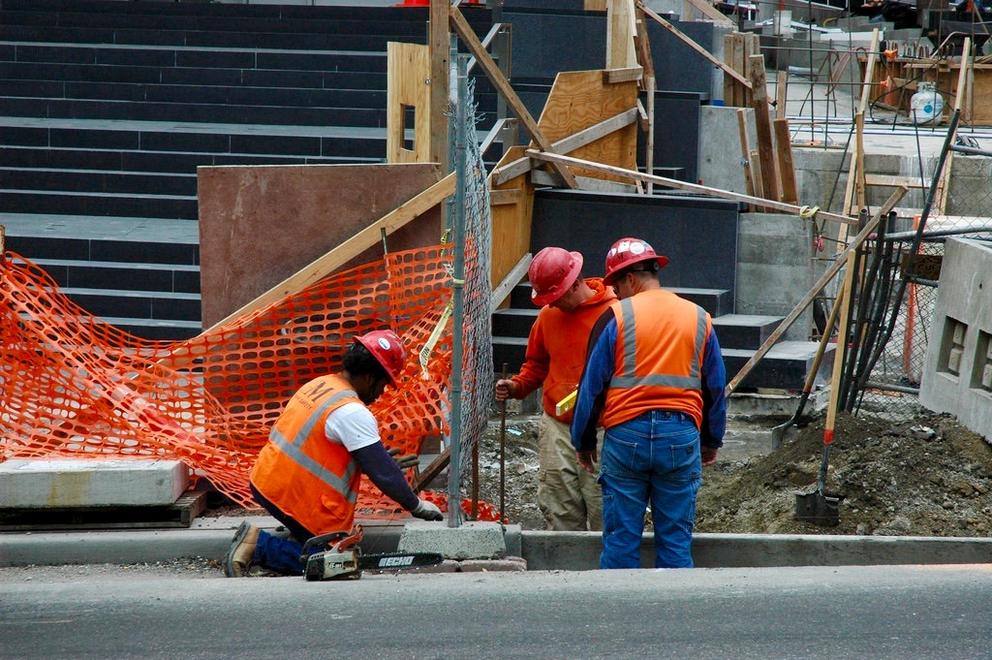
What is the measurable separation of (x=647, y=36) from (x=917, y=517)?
29.2 feet

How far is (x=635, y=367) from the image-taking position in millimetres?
5355

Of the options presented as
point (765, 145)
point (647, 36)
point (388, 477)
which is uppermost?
point (647, 36)

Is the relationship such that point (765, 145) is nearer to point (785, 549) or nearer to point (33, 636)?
point (785, 549)

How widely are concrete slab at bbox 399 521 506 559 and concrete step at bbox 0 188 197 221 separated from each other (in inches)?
249

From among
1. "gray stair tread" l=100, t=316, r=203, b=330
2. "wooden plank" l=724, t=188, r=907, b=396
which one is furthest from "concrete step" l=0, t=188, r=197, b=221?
"wooden plank" l=724, t=188, r=907, b=396

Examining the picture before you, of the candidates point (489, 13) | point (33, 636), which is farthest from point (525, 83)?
point (33, 636)

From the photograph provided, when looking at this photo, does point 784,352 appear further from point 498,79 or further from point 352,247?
point 352,247

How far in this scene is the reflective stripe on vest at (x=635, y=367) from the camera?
210 inches

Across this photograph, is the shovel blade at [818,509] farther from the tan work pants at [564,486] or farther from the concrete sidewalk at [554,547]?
the tan work pants at [564,486]

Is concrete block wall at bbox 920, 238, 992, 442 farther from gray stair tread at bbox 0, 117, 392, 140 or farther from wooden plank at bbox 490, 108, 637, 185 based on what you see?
gray stair tread at bbox 0, 117, 392, 140

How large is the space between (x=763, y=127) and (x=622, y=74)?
81.3 inches

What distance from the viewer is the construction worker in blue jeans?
17.5ft

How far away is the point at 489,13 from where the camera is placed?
14.9 m

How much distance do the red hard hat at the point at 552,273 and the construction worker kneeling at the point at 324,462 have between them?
3.48 ft
